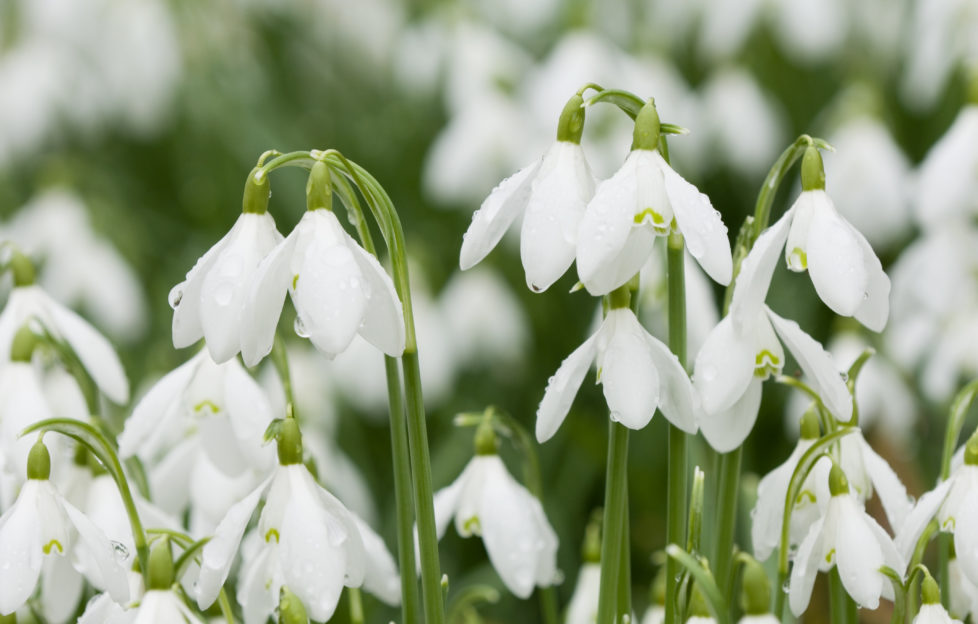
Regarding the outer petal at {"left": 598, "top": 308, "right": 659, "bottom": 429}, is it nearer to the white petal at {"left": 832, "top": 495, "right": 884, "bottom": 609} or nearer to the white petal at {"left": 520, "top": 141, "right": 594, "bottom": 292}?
the white petal at {"left": 520, "top": 141, "right": 594, "bottom": 292}

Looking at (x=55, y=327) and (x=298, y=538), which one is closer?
(x=298, y=538)

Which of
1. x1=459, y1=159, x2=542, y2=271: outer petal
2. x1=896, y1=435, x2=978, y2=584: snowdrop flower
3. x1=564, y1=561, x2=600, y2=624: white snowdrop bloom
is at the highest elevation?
x1=459, y1=159, x2=542, y2=271: outer petal

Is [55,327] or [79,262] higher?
[79,262]

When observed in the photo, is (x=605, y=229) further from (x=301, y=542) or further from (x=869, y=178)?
(x=869, y=178)

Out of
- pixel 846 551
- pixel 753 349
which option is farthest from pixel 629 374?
pixel 846 551

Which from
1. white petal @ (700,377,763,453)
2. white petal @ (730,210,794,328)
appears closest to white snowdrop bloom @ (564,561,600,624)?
white petal @ (700,377,763,453)

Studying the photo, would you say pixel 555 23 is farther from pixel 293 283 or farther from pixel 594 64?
pixel 293 283

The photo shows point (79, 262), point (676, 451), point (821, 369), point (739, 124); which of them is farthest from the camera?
point (739, 124)
